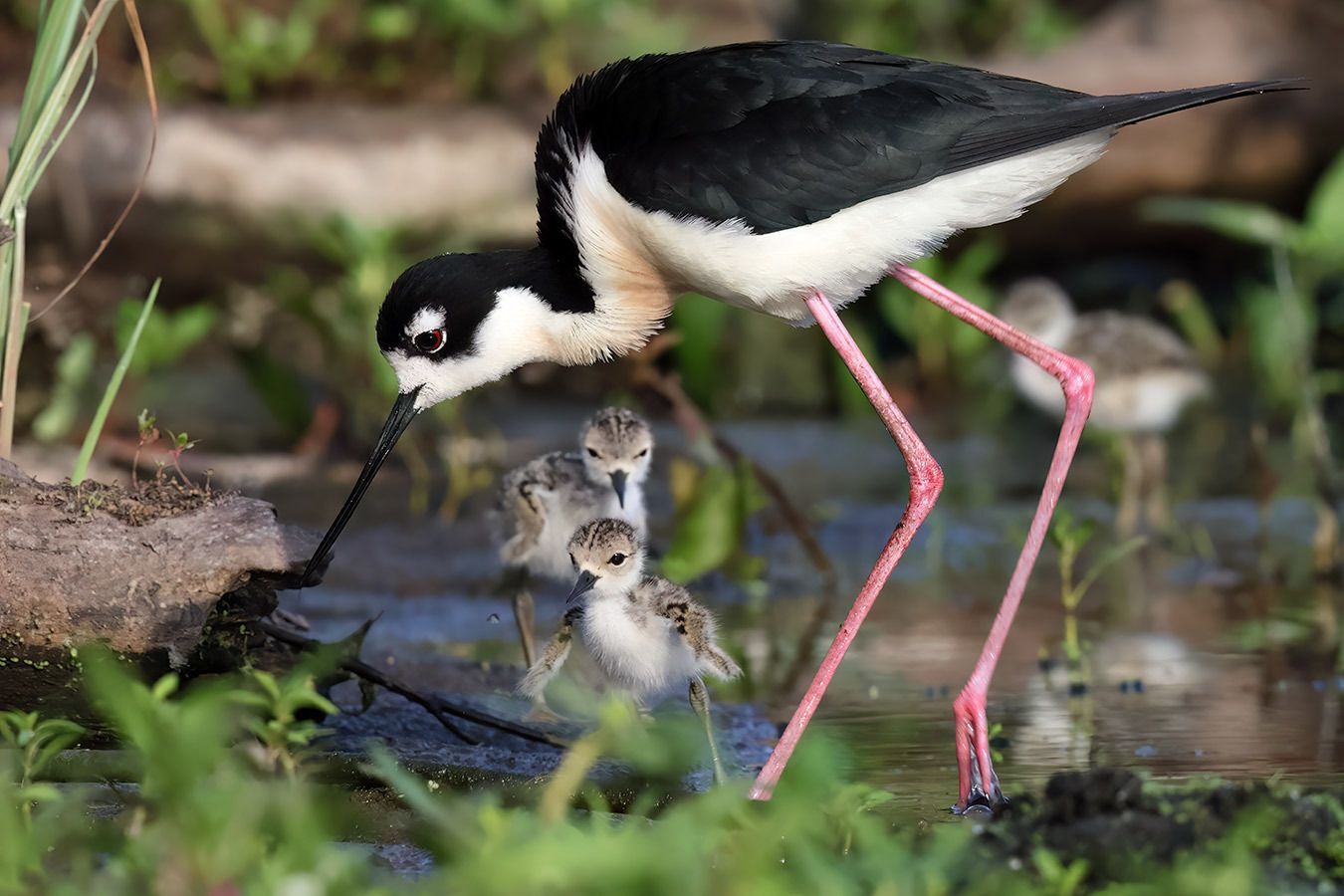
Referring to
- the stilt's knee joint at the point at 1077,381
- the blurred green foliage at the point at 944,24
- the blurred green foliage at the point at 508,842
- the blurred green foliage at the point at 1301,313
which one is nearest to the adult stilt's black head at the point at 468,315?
the stilt's knee joint at the point at 1077,381

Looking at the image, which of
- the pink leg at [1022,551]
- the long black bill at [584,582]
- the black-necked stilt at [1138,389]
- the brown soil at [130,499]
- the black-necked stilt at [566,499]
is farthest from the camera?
the black-necked stilt at [1138,389]

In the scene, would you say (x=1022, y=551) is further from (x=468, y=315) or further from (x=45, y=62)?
(x=45, y=62)

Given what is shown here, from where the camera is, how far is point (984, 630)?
5.82 meters

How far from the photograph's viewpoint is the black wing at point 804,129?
4.35 meters

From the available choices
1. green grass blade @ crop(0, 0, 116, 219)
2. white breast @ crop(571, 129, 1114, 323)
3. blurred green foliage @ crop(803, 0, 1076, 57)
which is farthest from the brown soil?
blurred green foliage @ crop(803, 0, 1076, 57)

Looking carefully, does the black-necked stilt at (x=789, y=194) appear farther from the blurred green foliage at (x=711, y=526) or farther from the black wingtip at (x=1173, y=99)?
the blurred green foliage at (x=711, y=526)

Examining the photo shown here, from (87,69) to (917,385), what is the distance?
14.7 feet

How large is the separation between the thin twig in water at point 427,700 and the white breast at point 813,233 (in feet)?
3.81

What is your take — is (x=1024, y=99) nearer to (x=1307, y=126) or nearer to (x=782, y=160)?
(x=782, y=160)

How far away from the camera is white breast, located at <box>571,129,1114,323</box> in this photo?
4.39m

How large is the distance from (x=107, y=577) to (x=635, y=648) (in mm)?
1317

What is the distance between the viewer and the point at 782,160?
172 inches

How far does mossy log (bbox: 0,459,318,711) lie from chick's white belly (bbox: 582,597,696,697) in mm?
923

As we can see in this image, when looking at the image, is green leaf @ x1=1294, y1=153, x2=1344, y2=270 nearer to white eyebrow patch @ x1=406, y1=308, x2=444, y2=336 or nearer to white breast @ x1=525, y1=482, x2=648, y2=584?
white breast @ x1=525, y1=482, x2=648, y2=584
